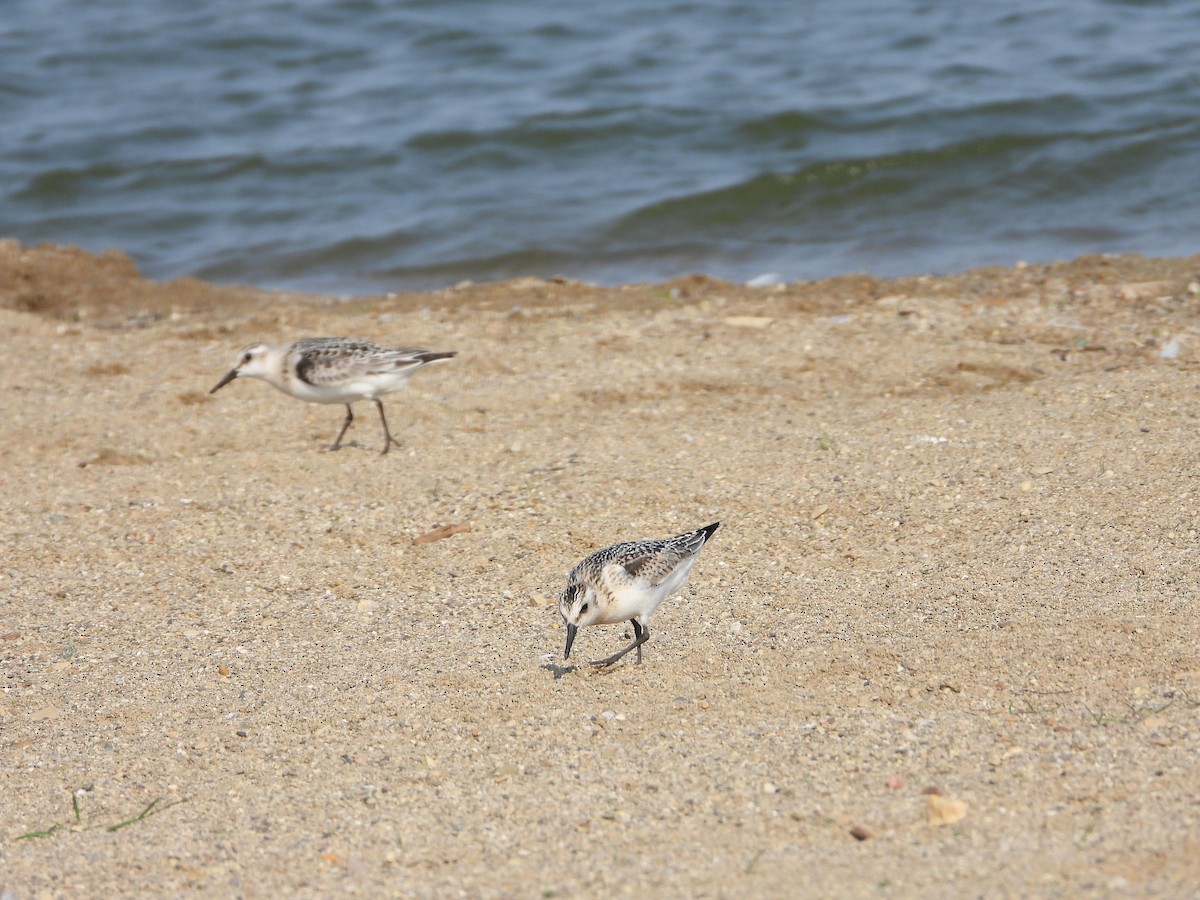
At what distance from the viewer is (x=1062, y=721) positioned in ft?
17.5

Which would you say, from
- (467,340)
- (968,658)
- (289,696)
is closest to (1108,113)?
(467,340)

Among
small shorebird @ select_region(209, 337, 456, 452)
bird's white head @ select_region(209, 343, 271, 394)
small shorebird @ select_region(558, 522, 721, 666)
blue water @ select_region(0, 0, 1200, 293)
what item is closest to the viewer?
small shorebird @ select_region(558, 522, 721, 666)

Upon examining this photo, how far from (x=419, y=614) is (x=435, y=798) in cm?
187

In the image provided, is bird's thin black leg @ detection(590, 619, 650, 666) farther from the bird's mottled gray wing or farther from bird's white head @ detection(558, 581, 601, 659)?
the bird's mottled gray wing

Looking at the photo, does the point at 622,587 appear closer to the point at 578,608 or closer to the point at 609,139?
the point at 578,608

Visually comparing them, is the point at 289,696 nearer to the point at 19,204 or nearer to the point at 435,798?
the point at 435,798

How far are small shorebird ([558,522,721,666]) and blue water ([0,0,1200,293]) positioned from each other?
813 centimetres

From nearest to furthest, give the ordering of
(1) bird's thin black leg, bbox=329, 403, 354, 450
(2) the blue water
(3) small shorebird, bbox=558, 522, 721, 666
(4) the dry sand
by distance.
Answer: (4) the dry sand, (3) small shorebird, bbox=558, 522, 721, 666, (1) bird's thin black leg, bbox=329, 403, 354, 450, (2) the blue water

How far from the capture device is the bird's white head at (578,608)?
238 inches

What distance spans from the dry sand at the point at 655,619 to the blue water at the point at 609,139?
3743mm

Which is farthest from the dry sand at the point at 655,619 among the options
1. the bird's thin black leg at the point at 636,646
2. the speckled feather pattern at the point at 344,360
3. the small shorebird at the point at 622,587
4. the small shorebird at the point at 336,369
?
the speckled feather pattern at the point at 344,360

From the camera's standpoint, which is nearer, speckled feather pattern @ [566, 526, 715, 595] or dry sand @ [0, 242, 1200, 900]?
dry sand @ [0, 242, 1200, 900]

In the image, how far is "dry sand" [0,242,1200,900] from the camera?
4789 mm

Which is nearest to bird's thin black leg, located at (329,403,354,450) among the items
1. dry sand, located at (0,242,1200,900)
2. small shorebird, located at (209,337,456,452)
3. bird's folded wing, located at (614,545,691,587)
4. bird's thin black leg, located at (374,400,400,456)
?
small shorebird, located at (209,337,456,452)
